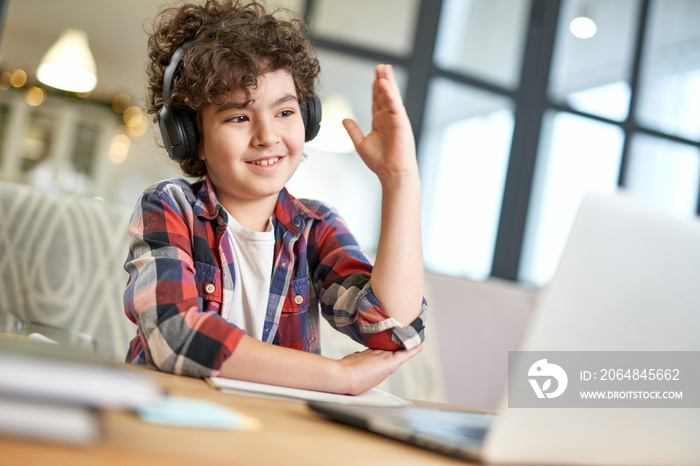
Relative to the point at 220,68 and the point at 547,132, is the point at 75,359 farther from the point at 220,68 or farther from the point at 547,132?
the point at 547,132

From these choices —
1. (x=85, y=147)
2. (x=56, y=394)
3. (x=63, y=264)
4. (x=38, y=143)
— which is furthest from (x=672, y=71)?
(x=38, y=143)

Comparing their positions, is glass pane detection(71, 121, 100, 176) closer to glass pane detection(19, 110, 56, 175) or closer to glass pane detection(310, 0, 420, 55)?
glass pane detection(19, 110, 56, 175)

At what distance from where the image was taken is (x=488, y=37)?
3617mm

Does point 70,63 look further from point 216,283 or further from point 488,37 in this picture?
point 216,283

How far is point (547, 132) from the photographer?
3.62 m

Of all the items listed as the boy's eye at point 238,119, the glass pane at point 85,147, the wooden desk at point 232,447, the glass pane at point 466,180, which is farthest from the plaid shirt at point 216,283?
the glass pane at point 85,147

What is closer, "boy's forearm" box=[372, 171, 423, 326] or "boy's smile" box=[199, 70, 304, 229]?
"boy's forearm" box=[372, 171, 423, 326]

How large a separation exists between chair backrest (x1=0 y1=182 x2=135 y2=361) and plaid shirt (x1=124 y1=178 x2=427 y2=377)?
38 centimetres

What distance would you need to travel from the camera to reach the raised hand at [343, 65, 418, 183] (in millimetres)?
874

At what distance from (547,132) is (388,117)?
115 inches

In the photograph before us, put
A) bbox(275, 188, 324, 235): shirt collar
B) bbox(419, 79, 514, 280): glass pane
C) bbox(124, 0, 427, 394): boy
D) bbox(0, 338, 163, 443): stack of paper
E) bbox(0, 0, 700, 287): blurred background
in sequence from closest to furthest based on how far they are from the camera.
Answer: bbox(0, 338, 163, 443): stack of paper, bbox(124, 0, 427, 394): boy, bbox(275, 188, 324, 235): shirt collar, bbox(0, 0, 700, 287): blurred background, bbox(419, 79, 514, 280): glass pane

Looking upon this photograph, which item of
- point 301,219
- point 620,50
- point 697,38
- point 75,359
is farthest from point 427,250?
point 75,359

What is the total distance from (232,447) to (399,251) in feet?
1.92

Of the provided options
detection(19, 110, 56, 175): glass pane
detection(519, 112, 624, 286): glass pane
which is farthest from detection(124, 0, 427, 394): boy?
detection(19, 110, 56, 175): glass pane
